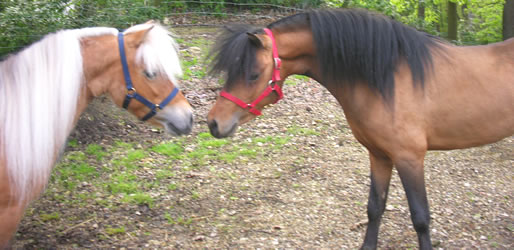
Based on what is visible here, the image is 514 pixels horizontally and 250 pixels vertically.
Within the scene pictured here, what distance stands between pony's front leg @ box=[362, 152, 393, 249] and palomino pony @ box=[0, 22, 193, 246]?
152 cm

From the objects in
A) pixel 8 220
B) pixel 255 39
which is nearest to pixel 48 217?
pixel 8 220

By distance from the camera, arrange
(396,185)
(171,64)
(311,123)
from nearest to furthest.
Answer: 1. (171,64)
2. (396,185)
3. (311,123)

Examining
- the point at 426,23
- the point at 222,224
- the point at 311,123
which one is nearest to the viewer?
the point at 222,224

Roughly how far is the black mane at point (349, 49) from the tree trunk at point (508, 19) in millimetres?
6038

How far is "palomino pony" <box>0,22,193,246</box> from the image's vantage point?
2418 mm

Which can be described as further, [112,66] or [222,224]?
[222,224]

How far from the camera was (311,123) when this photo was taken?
252 inches

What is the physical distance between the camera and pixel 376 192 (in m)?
3.54

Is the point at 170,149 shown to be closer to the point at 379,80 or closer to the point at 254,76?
the point at 254,76

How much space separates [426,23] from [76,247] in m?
9.14

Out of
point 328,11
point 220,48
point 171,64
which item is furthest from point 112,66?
point 328,11

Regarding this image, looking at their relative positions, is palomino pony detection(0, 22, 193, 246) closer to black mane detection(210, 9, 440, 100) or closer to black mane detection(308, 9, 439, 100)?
black mane detection(210, 9, 440, 100)

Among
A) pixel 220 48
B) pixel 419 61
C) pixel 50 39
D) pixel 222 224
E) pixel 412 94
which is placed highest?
pixel 50 39

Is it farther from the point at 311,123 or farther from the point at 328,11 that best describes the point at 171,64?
the point at 311,123
